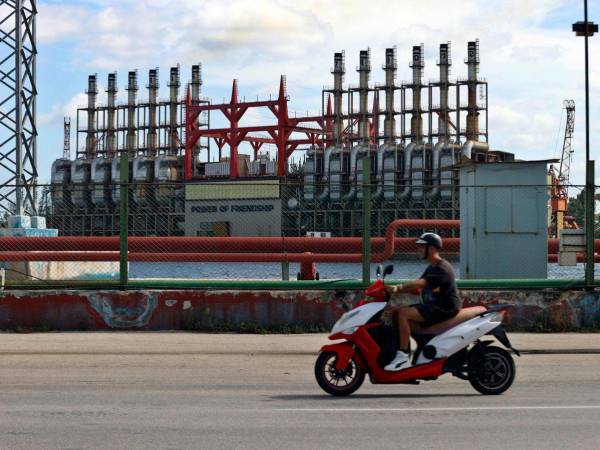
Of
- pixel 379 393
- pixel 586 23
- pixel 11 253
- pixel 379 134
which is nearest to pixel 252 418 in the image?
pixel 379 393

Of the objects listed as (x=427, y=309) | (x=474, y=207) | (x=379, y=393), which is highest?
(x=474, y=207)

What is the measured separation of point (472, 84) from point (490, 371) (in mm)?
105074

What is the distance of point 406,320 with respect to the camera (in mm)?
9562

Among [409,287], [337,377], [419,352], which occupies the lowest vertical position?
[337,377]

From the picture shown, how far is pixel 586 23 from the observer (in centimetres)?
2950

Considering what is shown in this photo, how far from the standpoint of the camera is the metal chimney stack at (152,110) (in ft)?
443

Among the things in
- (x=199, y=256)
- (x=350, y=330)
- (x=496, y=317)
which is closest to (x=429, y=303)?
(x=496, y=317)

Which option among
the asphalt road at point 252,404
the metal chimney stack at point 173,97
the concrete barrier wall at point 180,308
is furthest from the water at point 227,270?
the metal chimney stack at point 173,97

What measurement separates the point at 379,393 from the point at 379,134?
11191 centimetres

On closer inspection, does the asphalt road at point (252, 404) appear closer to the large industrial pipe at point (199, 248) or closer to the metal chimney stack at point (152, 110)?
the large industrial pipe at point (199, 248)

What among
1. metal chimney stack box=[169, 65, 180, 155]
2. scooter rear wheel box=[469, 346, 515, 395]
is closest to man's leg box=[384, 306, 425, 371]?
scooter rear wheel box=[469, 346, 515, 395]

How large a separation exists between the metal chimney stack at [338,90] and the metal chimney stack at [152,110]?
2701cm

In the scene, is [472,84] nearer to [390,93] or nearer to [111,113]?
[390,93]

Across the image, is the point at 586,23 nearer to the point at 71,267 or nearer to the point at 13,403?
the point at 71,267
